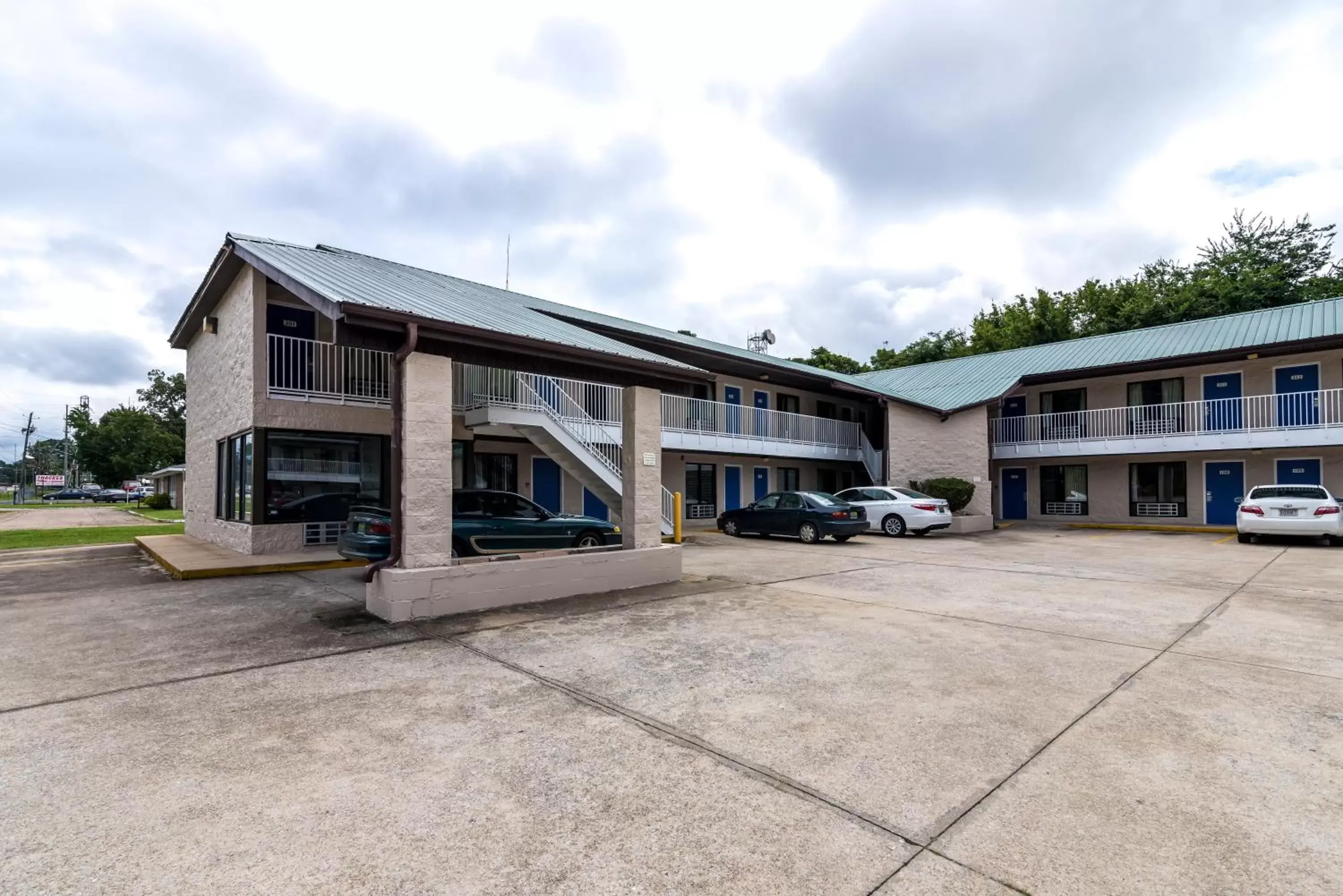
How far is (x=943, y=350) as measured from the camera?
160 feet

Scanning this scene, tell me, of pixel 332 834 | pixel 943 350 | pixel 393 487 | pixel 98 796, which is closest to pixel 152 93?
pixel 393 487

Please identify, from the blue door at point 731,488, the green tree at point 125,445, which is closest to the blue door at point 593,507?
the blue door at point 731,488

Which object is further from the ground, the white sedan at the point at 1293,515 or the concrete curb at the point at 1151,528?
the white sedan at the point at 1293,515

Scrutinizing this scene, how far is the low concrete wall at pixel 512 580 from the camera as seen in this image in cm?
689

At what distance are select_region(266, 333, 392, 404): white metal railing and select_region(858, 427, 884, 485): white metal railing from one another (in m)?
17.7

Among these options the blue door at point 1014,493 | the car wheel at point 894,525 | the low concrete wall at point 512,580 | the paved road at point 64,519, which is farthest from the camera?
the blue door at point 1014,493

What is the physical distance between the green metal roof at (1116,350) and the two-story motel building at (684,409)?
0.13m

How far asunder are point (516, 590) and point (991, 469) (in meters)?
22.7

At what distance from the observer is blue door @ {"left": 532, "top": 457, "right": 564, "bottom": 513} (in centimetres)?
1714

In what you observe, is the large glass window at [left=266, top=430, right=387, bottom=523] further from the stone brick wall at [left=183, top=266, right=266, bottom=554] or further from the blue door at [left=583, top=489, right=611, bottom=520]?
the blue door at [left=583, top=489, right=611, bottom=520]

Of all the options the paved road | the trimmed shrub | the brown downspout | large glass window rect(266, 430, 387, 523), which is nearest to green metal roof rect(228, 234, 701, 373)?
the brown downspout

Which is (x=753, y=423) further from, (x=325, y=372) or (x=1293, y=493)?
(x=1293, y=493)

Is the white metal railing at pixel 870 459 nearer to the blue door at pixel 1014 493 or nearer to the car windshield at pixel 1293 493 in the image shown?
the blue door at pixel 1014 493

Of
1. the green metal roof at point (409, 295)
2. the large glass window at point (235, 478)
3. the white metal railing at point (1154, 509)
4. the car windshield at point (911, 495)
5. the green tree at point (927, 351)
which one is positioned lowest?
the white metal railing at point (1154, 509)
